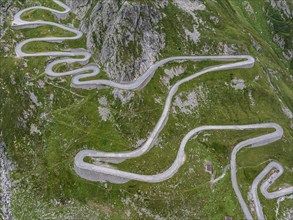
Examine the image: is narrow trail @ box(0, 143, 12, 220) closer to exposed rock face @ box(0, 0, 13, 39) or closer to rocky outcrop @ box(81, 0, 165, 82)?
rocky outcrop @ box(81, 0, 165, 82)

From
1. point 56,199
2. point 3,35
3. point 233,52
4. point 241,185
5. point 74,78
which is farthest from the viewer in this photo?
point 233,52

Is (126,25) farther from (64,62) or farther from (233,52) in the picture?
(233,52)

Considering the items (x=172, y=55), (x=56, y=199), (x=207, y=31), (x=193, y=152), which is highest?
(x=207, y=31)

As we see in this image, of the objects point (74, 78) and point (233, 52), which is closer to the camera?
point (74, 78)

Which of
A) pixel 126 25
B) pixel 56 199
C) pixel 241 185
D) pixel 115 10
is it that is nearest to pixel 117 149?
pixel 56 199

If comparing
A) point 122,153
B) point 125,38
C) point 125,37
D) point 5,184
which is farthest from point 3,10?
point 122,153

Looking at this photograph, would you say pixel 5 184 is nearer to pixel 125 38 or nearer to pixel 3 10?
pixel 125 38
